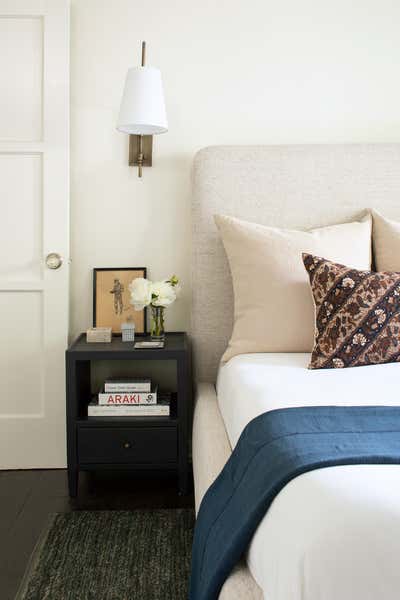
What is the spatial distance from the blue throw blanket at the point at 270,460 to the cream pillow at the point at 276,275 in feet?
2.72

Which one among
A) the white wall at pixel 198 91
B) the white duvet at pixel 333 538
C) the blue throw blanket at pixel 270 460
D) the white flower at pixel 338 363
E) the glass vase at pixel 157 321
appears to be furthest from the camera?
the white wall at pixel 198 91

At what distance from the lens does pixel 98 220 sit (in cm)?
292

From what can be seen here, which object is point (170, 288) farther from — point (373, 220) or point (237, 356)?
point (373, 220)

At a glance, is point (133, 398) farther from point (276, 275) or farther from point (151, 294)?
point (276, 275)

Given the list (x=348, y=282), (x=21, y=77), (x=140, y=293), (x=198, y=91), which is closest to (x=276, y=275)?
(x=348, y=282)

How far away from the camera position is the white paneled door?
280cm

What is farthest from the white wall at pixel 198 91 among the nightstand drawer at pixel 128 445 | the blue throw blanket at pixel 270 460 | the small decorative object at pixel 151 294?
the blue throw blanket at pixel 270 460

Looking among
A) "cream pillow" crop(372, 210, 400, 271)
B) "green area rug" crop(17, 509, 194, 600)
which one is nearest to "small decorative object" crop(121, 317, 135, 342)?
"green area rug" crop(17, 509, 194, 600)

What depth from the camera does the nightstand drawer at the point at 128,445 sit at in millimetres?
2559

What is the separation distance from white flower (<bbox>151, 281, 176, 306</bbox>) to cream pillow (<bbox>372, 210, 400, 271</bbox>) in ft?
2.81

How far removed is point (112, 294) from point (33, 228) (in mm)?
453

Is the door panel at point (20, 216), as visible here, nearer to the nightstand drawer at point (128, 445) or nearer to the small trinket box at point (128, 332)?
the small trinket box at point (128, 332)

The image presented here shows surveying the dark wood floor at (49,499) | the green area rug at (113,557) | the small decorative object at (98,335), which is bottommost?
the dark wood floor at (49,499)

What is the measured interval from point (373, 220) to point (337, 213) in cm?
16
